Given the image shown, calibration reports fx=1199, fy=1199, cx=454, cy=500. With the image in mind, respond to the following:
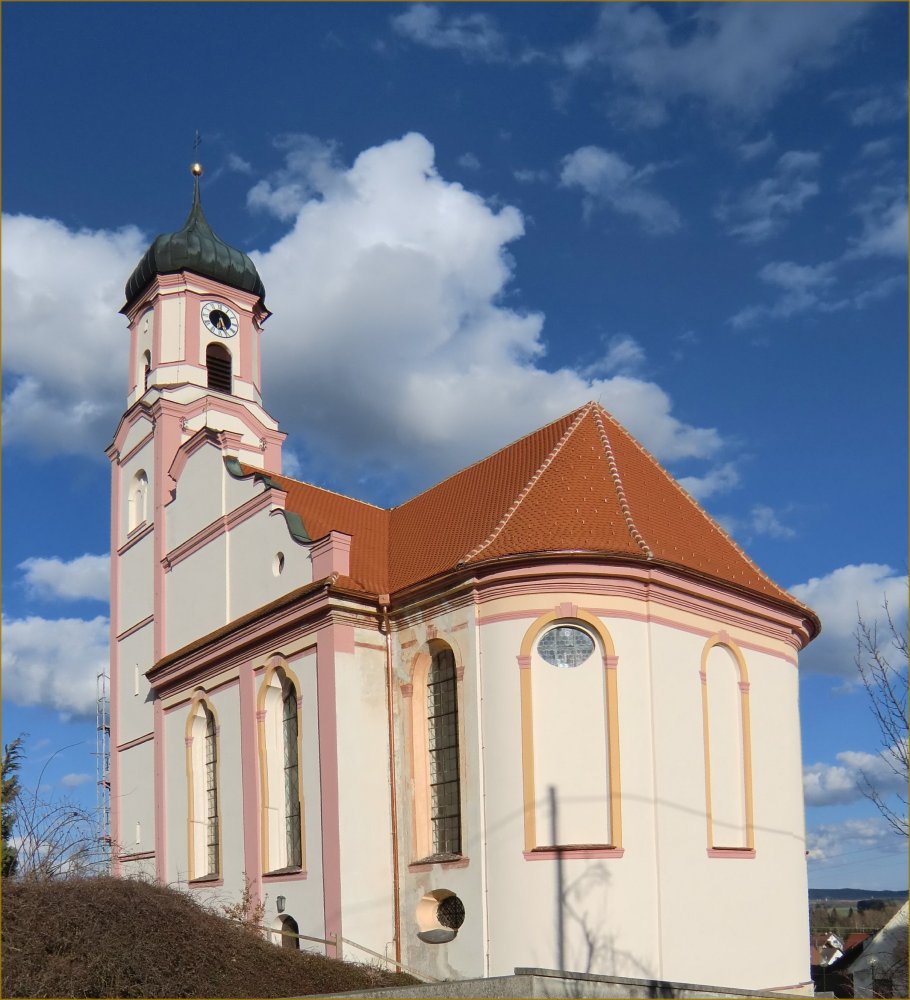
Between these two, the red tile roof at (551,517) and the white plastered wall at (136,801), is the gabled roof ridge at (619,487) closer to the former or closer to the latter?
the red tile roof at (551,517)

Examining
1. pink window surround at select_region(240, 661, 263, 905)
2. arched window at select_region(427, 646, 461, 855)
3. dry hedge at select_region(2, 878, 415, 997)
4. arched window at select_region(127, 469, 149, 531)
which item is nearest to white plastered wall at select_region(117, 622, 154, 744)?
arched window at select_region(127, 469, 149, 531)

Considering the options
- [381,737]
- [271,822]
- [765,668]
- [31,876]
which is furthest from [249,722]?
[765,668]

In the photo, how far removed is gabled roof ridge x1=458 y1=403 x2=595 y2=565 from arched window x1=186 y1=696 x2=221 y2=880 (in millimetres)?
8349

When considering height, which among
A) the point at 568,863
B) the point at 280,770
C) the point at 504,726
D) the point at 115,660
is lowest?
the point at 568,863

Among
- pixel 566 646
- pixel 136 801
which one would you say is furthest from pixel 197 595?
pixel 566 646

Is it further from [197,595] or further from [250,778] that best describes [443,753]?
[197,595]

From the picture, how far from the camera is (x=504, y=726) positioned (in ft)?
65.0

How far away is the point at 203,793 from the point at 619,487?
11580 millimetres

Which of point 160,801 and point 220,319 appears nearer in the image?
point 160,801

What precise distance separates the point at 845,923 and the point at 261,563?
84.8 metres

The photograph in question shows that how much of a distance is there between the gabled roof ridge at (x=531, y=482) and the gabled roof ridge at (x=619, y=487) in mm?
349

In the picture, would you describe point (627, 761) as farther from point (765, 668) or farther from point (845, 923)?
point (845, 923)

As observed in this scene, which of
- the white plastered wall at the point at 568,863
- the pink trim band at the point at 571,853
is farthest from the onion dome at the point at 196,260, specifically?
the pink trim band at the point at 571,853

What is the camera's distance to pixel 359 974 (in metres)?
18.2
